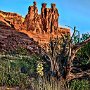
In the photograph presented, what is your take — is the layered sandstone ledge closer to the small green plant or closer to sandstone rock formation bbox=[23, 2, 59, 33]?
sandstone rock formation bbox=[23, 2, 59, 33]

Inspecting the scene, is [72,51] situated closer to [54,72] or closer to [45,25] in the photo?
[54,72]

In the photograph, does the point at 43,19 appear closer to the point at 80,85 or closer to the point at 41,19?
the point at 41,19

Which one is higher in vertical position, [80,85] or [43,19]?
[43,19]

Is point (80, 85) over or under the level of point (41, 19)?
under

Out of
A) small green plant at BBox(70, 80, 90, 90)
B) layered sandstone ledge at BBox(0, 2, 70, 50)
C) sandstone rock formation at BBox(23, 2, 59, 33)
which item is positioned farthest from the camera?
sandstone rock formation at BBox(23, 2, 59, 33)

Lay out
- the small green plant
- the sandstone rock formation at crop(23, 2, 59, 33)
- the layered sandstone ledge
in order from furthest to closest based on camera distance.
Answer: the sandstone rock formation at crop(23, 2, 59, 33)
the layered sandstone ledge
the small green plant

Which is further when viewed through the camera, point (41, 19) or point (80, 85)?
point (41, 19)

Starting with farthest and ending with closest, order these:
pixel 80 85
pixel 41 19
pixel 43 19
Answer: pixel 43 19 → pixel 41 19 → pixel 80 85

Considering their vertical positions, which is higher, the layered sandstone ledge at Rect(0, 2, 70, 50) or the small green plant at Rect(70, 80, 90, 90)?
the layered sandstone ledge at Rect(0, 2, 70, 50)

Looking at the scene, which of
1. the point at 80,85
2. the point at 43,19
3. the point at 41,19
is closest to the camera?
the point at 80,85

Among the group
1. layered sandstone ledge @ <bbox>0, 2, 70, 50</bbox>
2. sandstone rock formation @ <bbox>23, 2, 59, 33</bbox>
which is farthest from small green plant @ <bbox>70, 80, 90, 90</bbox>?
sandstone rock formation @ <bbox>23, 2, 59, 33</bbox>

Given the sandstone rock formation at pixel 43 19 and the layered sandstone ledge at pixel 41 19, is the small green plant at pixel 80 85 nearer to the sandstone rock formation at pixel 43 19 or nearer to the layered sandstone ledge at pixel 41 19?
the layered sandstone ledge at pixel 41 19

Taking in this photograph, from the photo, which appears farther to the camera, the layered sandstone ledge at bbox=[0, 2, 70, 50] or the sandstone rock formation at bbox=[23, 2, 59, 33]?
the sandstone rock formation at bbox=[23, 2, 59, 33]

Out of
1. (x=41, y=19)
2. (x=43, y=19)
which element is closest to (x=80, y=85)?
(x=41, y=19)
